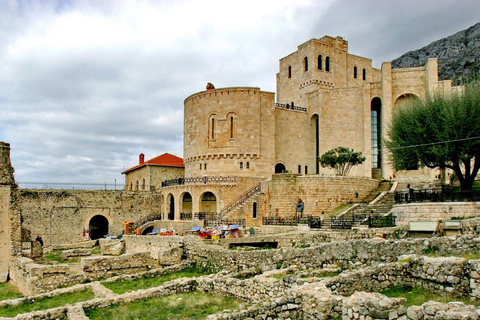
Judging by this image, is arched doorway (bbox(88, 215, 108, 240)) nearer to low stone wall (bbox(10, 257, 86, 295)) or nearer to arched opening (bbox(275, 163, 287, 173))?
arched opening (bbox(275, 163, 287, 173))

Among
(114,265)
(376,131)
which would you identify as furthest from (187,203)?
(114,265)

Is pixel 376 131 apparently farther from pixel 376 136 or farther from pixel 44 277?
pixel 44 277

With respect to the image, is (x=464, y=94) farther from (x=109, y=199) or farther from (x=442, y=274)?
(x=109, y=199)

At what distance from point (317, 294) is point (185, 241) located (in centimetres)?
1131

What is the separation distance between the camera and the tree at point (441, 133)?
20.3 meters

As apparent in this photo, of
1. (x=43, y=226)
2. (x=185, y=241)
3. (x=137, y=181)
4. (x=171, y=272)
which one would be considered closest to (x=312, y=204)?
(x=185, y=241)

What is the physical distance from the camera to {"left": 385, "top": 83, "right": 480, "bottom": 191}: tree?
2027 centimetres

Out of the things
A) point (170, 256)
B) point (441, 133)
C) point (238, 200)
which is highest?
point (441, 133)

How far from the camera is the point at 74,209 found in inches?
1426

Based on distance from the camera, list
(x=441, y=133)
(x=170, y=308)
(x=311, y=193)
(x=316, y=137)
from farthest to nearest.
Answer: (x=316, y=137) → (x=311, y=193) → (x=441, y=133) → (x=170, y=308)

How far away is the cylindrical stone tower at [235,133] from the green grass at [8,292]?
65.1ft

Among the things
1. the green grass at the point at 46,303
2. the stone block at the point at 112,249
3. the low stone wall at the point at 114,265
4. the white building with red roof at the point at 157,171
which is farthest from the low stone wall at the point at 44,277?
the white building with red roof at the point at 157,171

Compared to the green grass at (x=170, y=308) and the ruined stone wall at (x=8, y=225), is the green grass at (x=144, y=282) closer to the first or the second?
the green grass at (x=170, y=308)

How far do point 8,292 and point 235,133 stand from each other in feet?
73.9
